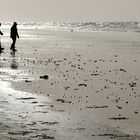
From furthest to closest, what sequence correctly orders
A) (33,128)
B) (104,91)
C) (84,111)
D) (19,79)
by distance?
1. (19,79)
2. (104,91)
3. (84,111)
4. (33,128)

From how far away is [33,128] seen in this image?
10953mm

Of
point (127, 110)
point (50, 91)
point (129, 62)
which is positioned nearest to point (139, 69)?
point (129, 62)

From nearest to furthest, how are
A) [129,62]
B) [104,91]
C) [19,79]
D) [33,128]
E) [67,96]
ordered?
[33,128] → [67,96] → [104,91] → [19,79] → [129,62]

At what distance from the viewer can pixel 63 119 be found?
475 inches

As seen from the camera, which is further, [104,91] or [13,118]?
[104,91]

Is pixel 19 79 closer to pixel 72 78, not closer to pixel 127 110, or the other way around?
pixel 72 78

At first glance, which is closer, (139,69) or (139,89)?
(139,89)

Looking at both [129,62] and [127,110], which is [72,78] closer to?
[127,110]

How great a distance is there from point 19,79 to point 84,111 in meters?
6.70

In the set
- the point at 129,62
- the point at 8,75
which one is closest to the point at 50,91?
the point at 8,75

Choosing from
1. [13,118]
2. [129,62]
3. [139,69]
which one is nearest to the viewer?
[13,118]


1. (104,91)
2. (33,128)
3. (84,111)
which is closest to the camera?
(33,128)

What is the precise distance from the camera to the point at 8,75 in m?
20.6

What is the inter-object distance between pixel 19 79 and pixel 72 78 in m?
2.29
